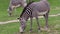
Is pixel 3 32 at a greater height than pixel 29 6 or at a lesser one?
lesser

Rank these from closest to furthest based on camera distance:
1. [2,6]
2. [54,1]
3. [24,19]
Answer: [24,19], [2,6], [54,1]

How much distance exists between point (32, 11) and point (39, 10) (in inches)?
16.0

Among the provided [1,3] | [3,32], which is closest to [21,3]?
[3,32]

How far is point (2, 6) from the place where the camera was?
26734 mm

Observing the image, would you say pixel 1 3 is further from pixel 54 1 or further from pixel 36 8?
pixel 36 8

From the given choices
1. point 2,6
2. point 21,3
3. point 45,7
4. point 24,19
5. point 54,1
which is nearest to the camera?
point 24,19

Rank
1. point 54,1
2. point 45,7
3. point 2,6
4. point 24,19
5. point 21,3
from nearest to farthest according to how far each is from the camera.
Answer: point 24,19, point 45,7, point 21,3, point 2,6, point 54,1

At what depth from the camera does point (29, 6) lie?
1116cm

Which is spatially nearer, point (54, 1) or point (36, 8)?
point (36, 8)

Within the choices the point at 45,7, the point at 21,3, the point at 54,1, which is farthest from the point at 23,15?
the point at 54,1

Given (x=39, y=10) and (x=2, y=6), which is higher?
(x=39, y=10)

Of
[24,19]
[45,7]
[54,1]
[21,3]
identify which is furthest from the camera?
[54,1]

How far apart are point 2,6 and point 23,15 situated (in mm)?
15980

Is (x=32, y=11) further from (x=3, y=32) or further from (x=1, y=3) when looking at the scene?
(x=1, y=3)
